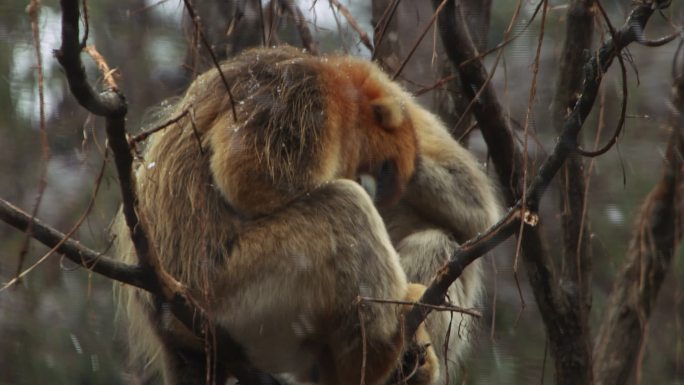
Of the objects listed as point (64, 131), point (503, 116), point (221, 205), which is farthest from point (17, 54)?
point (503, 116)

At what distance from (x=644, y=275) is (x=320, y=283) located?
191 cm

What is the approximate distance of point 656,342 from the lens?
543cm

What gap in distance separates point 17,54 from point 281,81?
184cm

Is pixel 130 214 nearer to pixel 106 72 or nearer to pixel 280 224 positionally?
pixel 106 72

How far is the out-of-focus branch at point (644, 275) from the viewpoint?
14.9 ft

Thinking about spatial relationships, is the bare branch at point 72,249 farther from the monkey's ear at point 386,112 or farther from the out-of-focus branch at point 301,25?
the out-of-focus branch at point 301,25

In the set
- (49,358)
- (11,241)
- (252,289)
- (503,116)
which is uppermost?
(503,116)

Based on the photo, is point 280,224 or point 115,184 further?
point 115,184

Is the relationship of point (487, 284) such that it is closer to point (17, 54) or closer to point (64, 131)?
point (64, 131)

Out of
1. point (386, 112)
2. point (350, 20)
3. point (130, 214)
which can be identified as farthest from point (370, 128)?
point (130, 214)

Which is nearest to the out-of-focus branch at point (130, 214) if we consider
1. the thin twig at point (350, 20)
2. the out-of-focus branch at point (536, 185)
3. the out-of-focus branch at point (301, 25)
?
the out-of-focus branch at point (536, 185)

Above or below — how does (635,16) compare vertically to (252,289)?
above

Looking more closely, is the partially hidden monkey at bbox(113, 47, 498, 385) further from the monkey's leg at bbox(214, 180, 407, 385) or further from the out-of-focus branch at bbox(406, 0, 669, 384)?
the out-of-focus branch at bbox(406, 0, 669, 384)

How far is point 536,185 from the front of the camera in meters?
2.62
